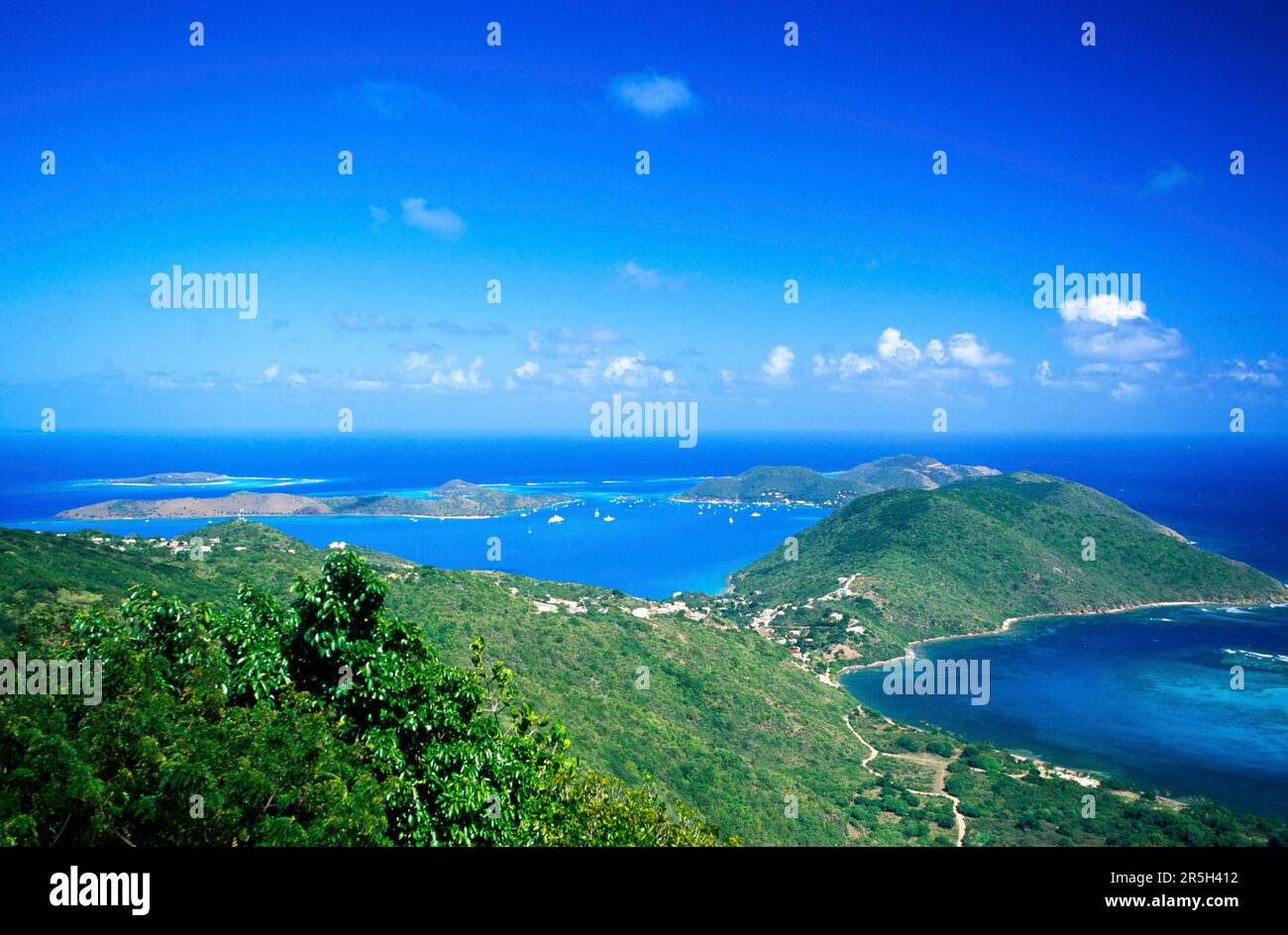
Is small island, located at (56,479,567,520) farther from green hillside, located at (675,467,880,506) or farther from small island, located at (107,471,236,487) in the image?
green hillside, located at (675,467,880,506)

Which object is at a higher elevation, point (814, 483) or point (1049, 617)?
point (814, 483)

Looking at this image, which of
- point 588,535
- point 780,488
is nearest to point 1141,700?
point 588,535

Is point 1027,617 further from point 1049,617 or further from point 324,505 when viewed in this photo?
point 324,505

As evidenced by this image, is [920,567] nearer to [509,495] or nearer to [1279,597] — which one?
[1279,597]

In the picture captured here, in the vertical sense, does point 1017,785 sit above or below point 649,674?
below

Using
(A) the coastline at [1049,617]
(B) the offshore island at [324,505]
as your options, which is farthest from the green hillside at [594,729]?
(B) the offshore island at [324,505]
